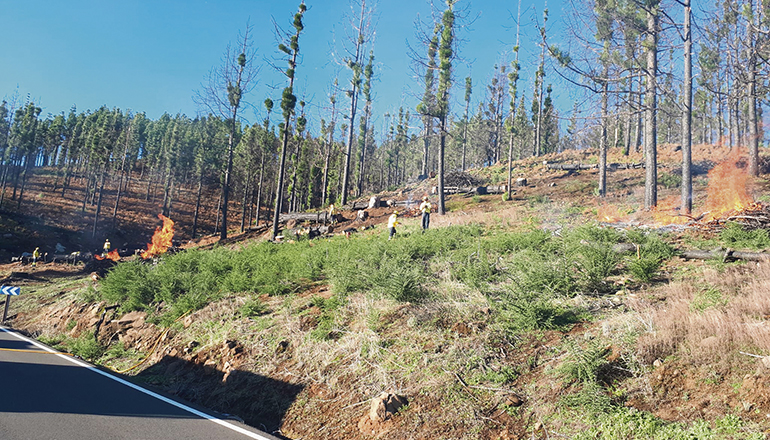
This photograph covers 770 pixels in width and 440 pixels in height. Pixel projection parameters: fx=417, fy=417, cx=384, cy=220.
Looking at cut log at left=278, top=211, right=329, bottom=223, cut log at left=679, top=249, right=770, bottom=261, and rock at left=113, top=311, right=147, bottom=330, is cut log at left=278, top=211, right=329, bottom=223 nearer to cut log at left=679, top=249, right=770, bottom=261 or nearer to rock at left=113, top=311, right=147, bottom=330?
rock at left=113, top=311, right=147, bottom=330

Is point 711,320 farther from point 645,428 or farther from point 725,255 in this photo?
point 725,255

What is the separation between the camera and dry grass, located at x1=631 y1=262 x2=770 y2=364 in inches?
177

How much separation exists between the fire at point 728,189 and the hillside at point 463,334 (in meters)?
0.82

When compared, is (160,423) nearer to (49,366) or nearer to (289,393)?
(289,393)

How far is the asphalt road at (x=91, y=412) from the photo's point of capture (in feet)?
16.4

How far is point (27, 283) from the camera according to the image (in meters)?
23.4

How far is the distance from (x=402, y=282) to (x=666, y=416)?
4.59m

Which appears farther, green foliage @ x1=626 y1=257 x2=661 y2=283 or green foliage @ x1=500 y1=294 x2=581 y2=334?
green foliage @ x1=626 y1=257 x2=661 y2=283

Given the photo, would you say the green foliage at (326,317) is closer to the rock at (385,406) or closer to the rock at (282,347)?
the rock at (282,347)

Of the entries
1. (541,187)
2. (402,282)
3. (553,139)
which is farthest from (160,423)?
(553,139)

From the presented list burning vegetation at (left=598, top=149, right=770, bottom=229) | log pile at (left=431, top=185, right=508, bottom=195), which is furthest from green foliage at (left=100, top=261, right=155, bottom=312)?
log pile at (left=431, top=185, right=508, bottom=195)

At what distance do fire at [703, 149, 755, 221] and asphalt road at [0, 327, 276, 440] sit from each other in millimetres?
12017

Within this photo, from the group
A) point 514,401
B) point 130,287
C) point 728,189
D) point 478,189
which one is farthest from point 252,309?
point 478,189

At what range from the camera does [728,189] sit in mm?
16406
